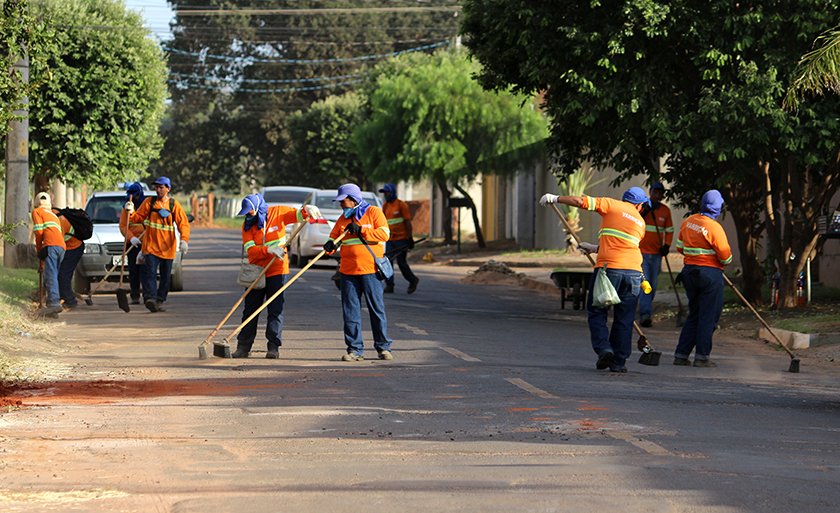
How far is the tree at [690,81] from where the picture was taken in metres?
13.5

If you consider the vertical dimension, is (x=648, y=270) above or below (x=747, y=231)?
below

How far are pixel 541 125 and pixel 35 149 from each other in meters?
19.1

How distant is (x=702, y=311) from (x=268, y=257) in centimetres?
A: 479

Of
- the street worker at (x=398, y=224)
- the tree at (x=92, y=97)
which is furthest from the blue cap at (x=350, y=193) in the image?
the tree at (x=92, y=97)

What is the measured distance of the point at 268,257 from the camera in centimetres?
1107

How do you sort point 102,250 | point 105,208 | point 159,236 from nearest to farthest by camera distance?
point 159,236, point 102,250, point 105,208

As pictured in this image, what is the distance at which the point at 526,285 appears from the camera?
23.0 m

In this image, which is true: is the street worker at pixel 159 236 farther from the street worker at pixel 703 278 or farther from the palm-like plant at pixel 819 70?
the palm-like plant at pixel 819 70

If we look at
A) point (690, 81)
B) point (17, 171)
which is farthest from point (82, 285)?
point (690, 81)

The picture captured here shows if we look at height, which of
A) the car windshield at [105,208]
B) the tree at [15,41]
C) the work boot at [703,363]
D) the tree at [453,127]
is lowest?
the work boot at [703,363]

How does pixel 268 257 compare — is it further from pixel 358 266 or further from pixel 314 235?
pixel 314 235

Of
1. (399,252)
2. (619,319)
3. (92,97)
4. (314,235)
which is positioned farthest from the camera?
(92,97)

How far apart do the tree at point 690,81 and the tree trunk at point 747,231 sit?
0.12 feet

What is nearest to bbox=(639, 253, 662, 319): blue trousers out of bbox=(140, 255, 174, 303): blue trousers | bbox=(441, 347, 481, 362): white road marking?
bbox=(441, 347, 481, 362): white road marking
